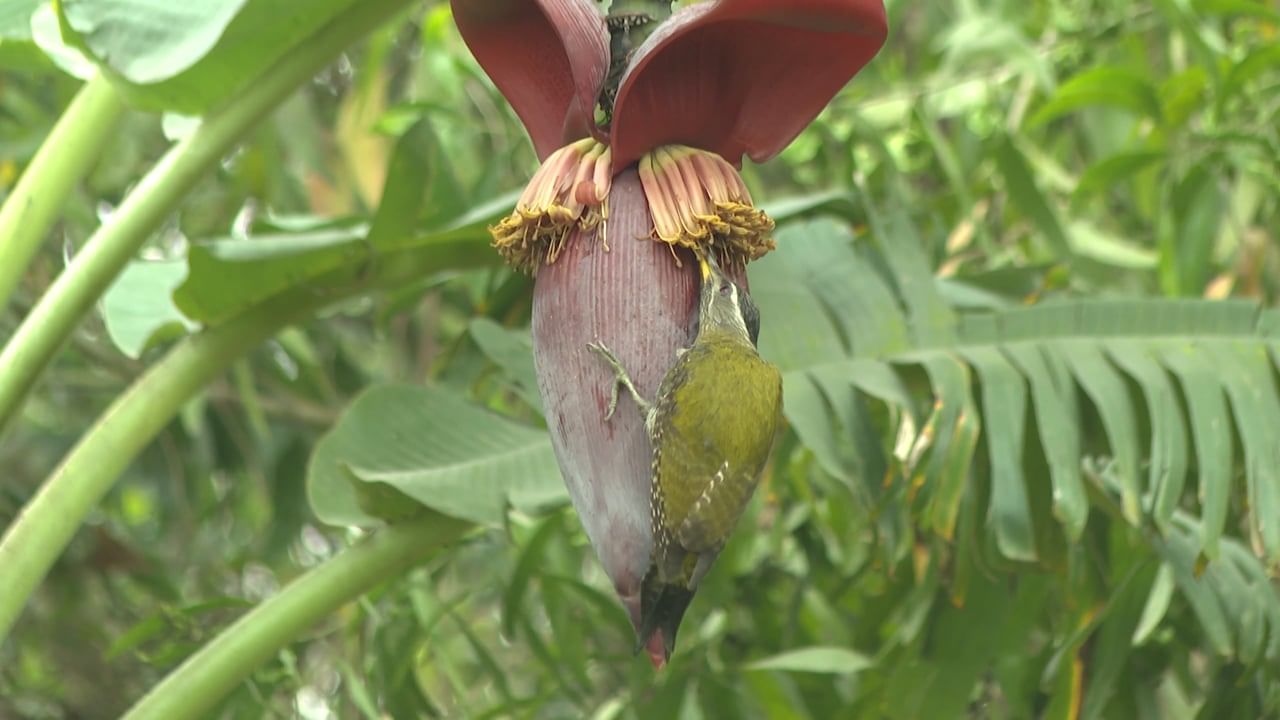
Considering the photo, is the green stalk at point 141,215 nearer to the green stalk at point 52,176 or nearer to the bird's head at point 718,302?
the green stalk at point 52,176

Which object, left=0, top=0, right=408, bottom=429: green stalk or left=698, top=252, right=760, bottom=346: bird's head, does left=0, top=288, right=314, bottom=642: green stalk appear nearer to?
left=0, top=0, right=408, bottom=429: green stalk

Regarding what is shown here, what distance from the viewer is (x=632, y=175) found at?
2.05 feet

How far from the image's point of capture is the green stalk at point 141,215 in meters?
1.03

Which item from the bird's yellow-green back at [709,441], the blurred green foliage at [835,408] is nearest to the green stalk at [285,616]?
the blurred green foliage at [835,408]

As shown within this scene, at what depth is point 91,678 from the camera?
2240 mm

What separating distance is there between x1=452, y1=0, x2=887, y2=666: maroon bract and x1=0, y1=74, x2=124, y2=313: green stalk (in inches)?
23.3

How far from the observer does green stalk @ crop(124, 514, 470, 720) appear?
1.03 metres

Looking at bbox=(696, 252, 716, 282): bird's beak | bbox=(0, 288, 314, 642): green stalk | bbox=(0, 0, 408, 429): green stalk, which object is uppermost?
bbox=(696, 252, 716, 282): bird's beak

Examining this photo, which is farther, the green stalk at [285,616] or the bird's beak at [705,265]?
the green stalk at [285,616]

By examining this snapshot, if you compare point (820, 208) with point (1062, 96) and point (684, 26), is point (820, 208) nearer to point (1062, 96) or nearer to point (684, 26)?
point (1062, 96)

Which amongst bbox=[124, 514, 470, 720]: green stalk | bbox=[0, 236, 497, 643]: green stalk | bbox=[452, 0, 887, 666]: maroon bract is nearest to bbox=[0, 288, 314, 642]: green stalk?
bbox=[0, 236, 497, 643]: green stalk

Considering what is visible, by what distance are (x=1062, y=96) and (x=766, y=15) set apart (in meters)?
1.08

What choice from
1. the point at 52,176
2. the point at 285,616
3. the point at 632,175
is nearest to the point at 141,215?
the point at 52,176

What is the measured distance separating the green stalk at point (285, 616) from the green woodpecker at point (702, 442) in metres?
0.44
